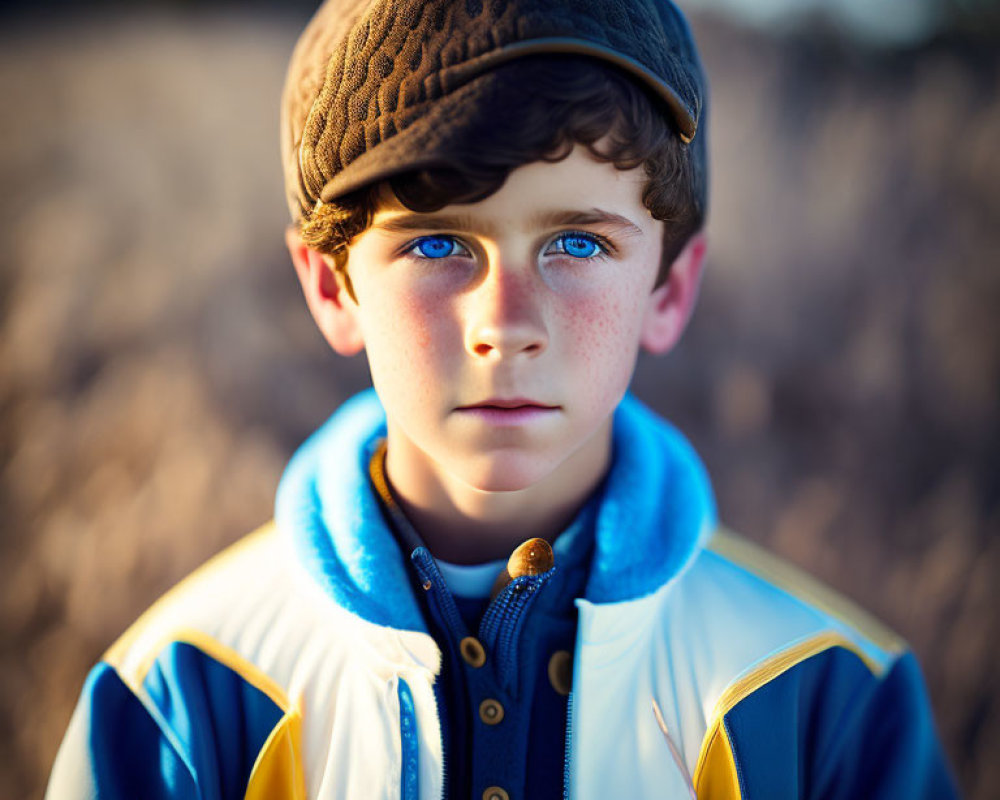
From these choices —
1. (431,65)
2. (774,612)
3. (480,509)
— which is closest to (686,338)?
(774,612)

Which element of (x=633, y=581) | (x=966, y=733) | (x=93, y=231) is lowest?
(x=966, y=733)

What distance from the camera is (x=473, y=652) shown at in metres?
1.24

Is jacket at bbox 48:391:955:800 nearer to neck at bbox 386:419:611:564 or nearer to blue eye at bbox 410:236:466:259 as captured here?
neck at bbox 386:419:611:564

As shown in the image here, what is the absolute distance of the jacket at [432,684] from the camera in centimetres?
121

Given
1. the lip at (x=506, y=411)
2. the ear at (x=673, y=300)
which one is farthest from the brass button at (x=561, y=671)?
the ear at (x=673, y=300)

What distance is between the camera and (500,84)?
1.02 meters

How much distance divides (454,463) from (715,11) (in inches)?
143

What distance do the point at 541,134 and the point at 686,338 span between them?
2.47 metres

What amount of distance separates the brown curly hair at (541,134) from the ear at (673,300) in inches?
10.1

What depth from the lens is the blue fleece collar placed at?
125cm

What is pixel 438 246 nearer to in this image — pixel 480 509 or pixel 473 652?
pixel 480 509

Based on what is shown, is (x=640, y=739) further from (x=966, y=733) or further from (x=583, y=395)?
(x=966, y=733)

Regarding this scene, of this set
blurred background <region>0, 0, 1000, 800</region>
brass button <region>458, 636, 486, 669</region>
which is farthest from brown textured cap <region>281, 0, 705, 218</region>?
blurred background <region>0, 0, 1000, 800</region>

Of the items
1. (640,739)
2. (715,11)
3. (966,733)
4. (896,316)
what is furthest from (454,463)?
(715,11)
